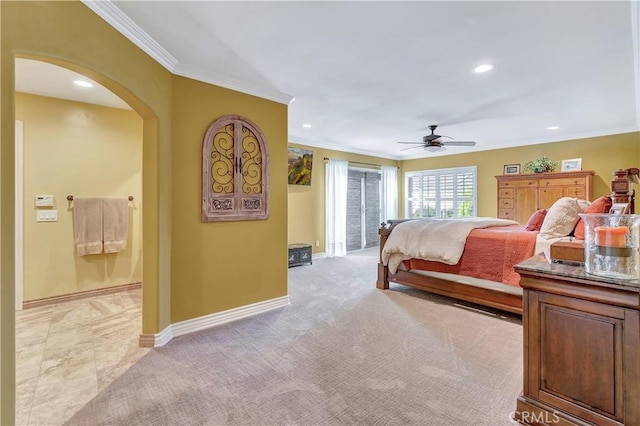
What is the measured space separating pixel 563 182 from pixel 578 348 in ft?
16.7

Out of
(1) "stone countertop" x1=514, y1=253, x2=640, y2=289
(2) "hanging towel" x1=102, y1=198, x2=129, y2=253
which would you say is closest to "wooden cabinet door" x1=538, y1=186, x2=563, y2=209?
(1) "stone countertop" x1=514, y1=253, x2=640, y2=289

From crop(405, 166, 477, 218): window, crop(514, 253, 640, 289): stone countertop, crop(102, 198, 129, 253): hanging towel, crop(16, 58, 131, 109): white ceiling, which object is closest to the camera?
crop(514, 253, 640, 289): stone countertop

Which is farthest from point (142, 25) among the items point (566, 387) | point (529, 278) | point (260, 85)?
point (566, 387)

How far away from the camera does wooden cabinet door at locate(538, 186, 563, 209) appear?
17.7 ft

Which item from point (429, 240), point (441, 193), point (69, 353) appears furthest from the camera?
point (441, 193)

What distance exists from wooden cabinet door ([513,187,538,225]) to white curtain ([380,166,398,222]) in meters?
2.93

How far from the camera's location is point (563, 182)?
536 centimetres

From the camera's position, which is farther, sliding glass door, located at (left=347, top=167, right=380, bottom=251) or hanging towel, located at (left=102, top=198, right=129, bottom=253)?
sliding glass door, located at (left=347, top=167, right=380, bottom=251)

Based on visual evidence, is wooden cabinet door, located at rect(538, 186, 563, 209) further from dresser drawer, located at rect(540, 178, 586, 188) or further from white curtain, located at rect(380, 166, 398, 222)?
white curtain, located at rect(380, 166, 398, 222)

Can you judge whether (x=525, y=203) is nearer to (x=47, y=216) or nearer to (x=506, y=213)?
(x=506, y=213)

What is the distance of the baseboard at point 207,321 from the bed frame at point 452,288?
5.13 feet

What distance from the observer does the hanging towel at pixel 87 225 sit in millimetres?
3697

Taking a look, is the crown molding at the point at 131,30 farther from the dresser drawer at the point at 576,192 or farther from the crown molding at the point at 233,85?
the dresser drawer at the point at 576,192

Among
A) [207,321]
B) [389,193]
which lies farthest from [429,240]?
[389,193]
